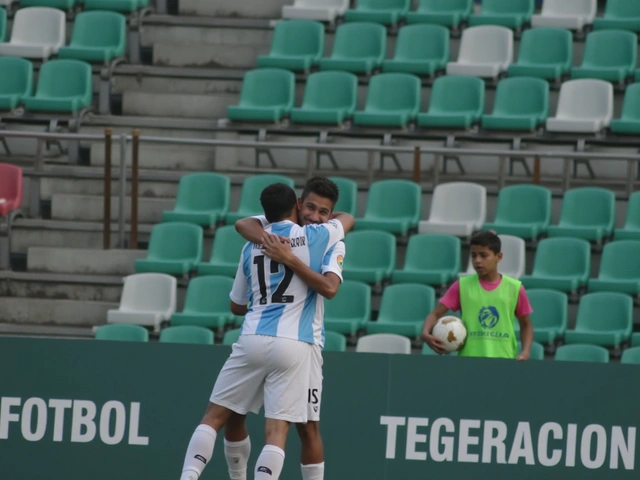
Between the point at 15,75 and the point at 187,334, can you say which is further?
the point at 15,75

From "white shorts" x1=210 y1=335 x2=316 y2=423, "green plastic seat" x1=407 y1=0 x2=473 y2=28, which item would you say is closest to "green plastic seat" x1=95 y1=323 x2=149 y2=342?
"white shorts" x1=210 y1=335 x2=316 y2=423

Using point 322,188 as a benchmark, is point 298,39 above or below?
above

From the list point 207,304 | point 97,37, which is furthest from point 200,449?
point 97,37

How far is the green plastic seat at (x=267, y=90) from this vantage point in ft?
44.3

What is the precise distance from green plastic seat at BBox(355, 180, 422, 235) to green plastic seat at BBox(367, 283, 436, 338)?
1059mm

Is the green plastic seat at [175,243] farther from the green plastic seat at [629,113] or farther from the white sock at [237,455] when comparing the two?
the white sock at [237,455]

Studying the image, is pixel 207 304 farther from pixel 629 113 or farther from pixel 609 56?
pixel 609 56

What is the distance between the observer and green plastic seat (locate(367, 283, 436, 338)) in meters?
10.9

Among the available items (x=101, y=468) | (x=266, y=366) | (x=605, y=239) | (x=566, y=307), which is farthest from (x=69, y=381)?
(x=605, y=239)

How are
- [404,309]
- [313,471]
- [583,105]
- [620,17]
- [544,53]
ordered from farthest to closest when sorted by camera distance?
[620,17] → [544,53] → [583,105] → [404,309] → [313,471]

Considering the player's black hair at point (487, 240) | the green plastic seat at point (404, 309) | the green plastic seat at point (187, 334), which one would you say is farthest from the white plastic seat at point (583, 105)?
the player's black hair at point (487, 240)

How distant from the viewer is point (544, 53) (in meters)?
13.7

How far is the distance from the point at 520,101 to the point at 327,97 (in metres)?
1.92

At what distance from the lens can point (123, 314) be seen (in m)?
11.3
